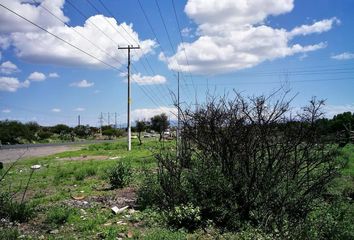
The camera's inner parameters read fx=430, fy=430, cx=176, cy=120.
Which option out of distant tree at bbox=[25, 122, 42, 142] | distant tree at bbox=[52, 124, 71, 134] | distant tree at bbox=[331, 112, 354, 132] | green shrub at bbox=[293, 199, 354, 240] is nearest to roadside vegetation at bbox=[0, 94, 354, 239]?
green shrub at bbox=[293, 199, 354, 240]

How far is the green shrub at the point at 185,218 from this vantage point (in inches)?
330

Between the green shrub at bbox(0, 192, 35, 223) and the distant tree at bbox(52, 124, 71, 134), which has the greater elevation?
the distant tree at bbox(52, 124, 71, 134)

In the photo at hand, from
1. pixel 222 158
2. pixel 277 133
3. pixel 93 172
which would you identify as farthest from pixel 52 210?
pixel 93 172

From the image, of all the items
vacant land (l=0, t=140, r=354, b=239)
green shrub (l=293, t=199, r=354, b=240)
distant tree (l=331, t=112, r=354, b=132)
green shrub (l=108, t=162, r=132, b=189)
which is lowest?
vacant land (l=0, t=140, r=354, b=239)

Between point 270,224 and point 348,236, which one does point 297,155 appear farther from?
point 348,236

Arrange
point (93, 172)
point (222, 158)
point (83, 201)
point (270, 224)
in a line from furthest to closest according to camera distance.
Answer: point (93, 172) < point (83, 201) < point (222, 158) < point (270, 224)

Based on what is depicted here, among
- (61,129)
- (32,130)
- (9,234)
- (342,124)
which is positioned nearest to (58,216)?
(9,234)

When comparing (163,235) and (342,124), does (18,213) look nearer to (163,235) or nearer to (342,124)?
(163,235)

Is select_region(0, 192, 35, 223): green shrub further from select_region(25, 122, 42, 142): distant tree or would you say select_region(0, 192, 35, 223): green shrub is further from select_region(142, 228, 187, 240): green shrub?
select_region(25, 122, 42, 142): distant tree

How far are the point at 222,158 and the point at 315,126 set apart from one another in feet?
7.82


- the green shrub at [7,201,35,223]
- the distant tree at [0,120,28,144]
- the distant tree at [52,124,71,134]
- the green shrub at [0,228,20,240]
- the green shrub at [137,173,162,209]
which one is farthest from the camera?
the distant tree at [52,124,71,134]

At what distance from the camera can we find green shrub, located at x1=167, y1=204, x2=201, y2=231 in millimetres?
8391

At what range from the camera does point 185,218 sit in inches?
332

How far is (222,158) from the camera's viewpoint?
377 inches
